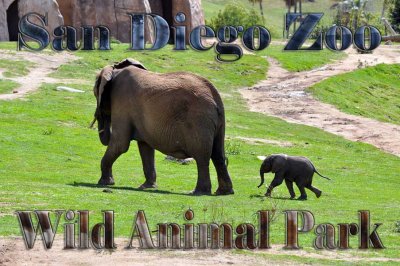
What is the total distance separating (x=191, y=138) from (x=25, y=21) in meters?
29.4

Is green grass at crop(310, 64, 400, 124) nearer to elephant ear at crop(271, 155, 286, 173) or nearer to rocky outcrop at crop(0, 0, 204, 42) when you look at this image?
rocky outcrop at crop(0, 0, 204, 42)

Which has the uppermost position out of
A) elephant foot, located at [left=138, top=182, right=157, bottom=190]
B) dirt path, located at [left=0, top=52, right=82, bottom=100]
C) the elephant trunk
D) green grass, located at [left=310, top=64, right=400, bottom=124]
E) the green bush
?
the elephant trunk

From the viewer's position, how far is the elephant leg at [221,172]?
2192 centimetres

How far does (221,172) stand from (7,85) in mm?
17555

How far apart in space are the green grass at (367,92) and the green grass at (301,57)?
2.46 meters

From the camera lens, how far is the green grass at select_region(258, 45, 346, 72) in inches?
2159

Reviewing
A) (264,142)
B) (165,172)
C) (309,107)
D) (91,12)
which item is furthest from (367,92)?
(165,172)

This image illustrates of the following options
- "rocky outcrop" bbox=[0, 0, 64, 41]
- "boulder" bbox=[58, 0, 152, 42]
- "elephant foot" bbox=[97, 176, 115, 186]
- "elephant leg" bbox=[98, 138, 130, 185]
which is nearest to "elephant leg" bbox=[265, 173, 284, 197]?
"elephant leg" bbox=[98, 138, 130, 185]

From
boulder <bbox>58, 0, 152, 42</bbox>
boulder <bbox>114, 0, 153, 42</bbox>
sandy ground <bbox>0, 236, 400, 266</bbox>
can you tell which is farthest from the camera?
boulder <bbox>114, 0, 153, 42</bbox>

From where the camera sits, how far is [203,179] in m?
21.7

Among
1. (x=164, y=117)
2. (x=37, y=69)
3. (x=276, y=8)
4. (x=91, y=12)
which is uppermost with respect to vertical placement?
(x=164, y=117)

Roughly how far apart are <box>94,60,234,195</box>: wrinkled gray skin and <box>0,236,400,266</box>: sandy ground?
640 centimetres

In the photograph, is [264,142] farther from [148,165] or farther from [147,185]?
[147,185]

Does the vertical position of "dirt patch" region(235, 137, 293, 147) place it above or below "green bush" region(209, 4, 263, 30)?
above
